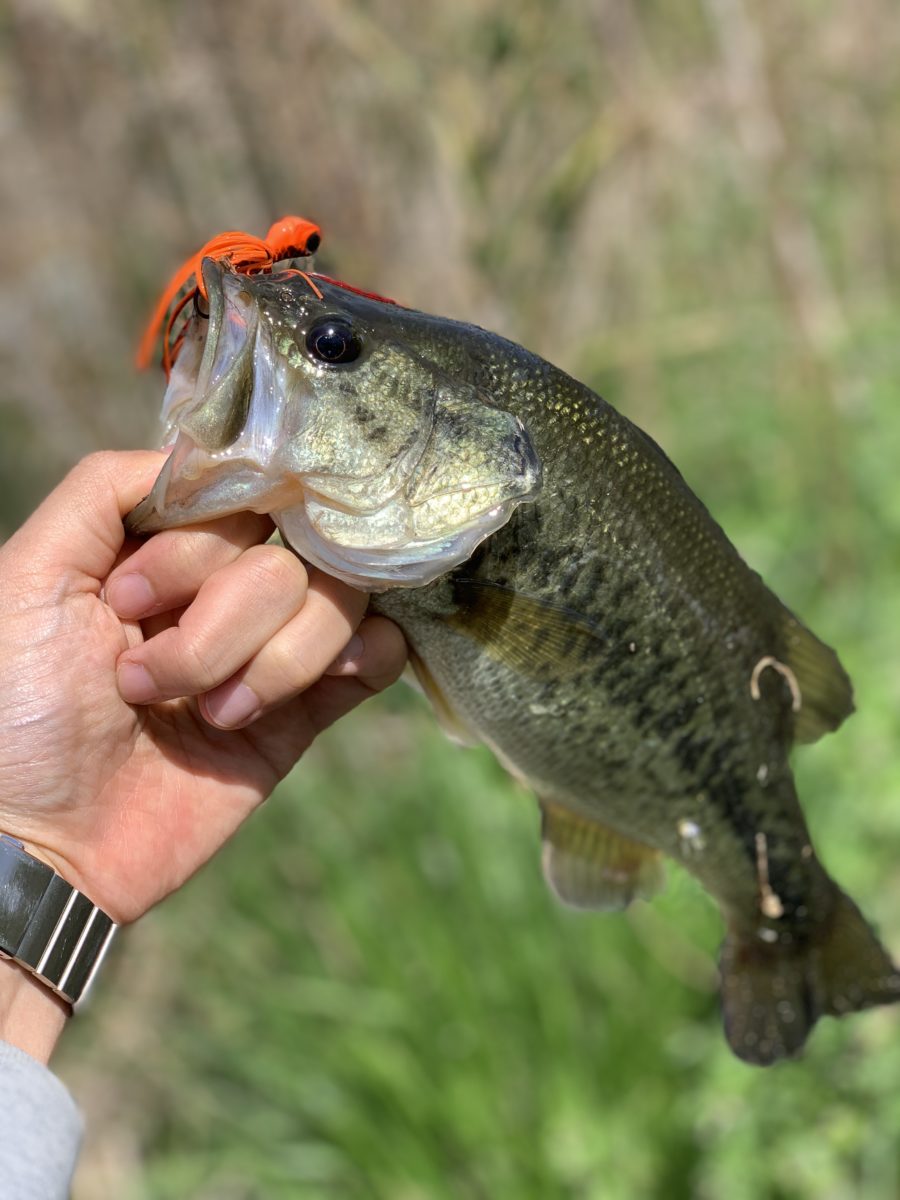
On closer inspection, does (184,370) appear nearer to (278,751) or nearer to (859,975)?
(278,751)

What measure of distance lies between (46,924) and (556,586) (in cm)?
84

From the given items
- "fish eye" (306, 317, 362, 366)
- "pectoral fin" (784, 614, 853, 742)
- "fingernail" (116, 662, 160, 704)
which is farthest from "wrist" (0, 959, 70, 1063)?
"pectoral fin" (784, 614, 853, 742)

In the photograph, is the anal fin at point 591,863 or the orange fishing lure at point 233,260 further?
the anal fin at point 591,863

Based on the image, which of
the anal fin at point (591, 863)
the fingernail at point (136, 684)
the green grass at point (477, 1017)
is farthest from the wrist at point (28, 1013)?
the green grass at point (477, 1017)

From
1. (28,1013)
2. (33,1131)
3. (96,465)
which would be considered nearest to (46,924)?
(28,1013)

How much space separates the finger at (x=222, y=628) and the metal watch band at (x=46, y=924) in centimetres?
28

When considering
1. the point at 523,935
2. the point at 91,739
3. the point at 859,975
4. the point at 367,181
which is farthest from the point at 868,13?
the point at 91,739

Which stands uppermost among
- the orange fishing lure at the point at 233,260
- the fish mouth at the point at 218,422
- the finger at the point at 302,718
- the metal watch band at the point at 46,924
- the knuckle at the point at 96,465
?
the orange fishing lure at the point at 233,260

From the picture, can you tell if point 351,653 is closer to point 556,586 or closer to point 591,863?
point 556,586

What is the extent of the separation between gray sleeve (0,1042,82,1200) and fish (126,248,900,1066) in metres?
0.74

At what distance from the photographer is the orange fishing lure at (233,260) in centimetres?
144

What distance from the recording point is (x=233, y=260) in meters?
1.45

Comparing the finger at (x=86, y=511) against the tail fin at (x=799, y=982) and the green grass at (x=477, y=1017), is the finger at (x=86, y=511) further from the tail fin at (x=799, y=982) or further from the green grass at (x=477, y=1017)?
the green grass at (x=477, y=1017)

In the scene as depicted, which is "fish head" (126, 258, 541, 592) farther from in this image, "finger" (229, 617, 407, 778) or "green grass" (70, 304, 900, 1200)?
"green grass" (70, 304, 900, 1200)
